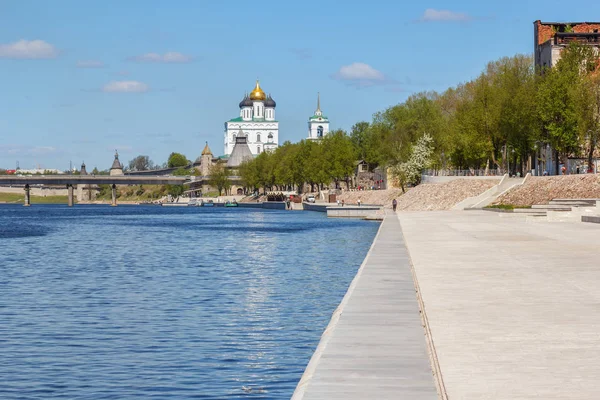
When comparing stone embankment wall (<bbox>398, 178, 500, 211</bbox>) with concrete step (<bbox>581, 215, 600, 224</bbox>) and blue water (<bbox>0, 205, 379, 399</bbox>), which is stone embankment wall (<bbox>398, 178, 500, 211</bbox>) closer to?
concrete step (<bbox>581, 215, 600, 224</bbox>)

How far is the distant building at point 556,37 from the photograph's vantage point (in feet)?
415

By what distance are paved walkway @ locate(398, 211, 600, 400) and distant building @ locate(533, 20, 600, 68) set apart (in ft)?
306

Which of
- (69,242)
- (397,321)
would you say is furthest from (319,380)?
(69,242)

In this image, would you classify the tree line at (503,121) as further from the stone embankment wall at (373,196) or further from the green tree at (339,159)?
the green tree at (339,159)


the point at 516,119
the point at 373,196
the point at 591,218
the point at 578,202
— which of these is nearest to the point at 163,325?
the point at 591,218

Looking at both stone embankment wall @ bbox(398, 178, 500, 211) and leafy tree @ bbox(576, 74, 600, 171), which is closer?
leafy tree @ bbox(576, 74, 600, 171)

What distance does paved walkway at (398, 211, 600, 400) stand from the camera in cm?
1290

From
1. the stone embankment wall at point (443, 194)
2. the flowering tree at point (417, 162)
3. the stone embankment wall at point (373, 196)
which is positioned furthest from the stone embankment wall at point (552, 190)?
the stone embankment wall at point (373, 196)

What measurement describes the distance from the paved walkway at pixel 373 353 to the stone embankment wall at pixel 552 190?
71.8 metres

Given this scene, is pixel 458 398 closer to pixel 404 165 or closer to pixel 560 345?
pixel 560 345

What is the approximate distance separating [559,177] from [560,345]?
3499 inches

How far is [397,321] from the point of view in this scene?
59.3 feet

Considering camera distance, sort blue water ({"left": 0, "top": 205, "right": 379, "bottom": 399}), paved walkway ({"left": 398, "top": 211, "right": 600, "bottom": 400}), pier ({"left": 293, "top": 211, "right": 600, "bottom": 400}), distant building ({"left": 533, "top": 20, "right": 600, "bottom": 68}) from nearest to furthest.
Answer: pier ({"left": 293, "top": 211, "right": 600, "bottom": 400})
paved walkway ({"left": 398, "top": 211, "right": 600, "bottom": 400})
blue water ({"left": 0, "top": 205, "right": 379, "bottom": 399})
distant building ({"left": 533, "top": 20, "right": 600, "bottom": 68})

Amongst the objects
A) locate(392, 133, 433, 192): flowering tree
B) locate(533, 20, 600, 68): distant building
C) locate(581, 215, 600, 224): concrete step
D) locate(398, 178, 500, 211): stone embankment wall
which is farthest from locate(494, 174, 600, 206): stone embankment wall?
locate(392, 133, 433, 192): flowering tree
